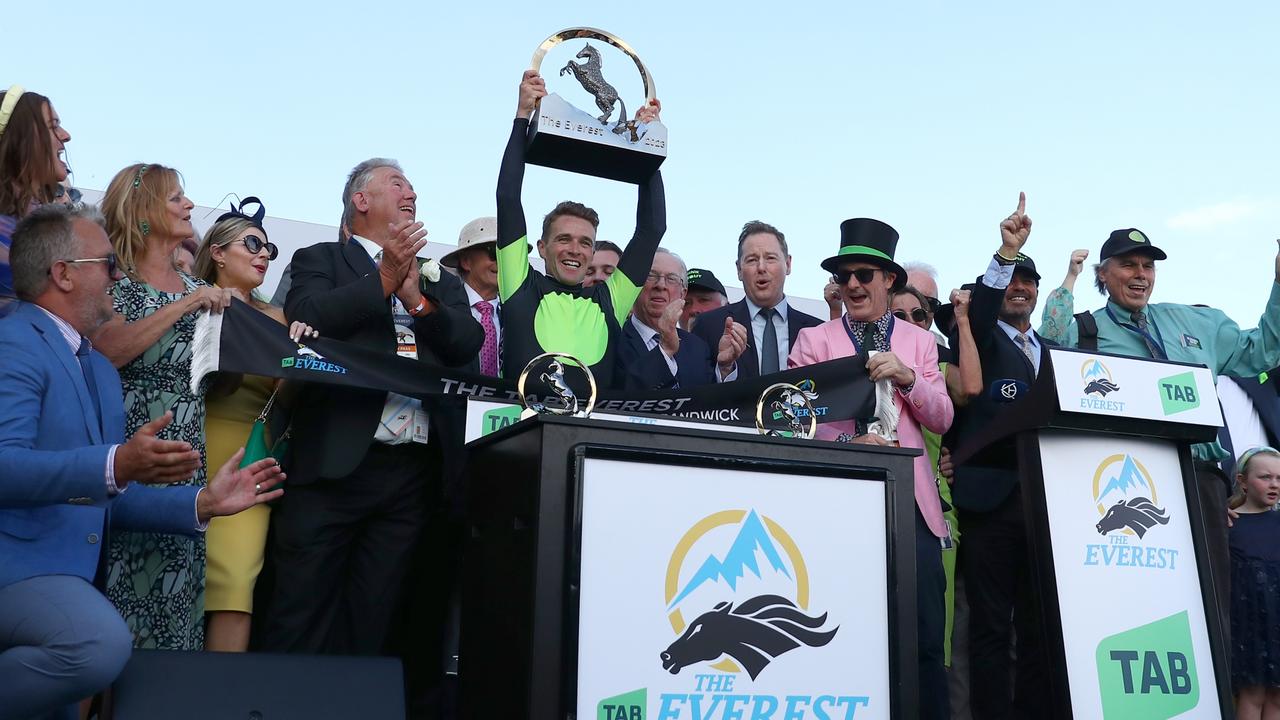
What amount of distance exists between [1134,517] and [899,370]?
3.60ft

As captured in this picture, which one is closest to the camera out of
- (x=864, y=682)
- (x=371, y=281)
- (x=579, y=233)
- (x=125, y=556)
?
(x=864, y=682)

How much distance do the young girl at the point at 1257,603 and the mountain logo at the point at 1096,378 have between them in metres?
1.95

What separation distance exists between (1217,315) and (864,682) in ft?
13.3

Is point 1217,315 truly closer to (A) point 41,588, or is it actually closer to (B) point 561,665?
(B) point 561,665

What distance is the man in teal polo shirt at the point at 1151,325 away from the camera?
5.61m

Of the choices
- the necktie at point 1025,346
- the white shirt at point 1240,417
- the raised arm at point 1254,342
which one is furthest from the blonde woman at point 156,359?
the white shirt at point 1240,417

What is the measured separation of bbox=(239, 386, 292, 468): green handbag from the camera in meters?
4.23

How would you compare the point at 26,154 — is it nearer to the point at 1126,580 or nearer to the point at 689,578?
the point at 689,578

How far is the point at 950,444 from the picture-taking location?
5.50 meters

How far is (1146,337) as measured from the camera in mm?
5578

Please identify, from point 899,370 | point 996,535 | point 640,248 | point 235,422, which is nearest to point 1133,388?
point 899,370

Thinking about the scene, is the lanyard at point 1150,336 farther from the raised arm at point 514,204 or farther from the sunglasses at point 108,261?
the sunglasses at point 108,261

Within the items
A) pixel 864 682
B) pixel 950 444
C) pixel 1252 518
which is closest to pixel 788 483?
pixel 864 682

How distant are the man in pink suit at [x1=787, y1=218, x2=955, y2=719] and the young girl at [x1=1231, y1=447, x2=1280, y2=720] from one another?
171 centimetres
